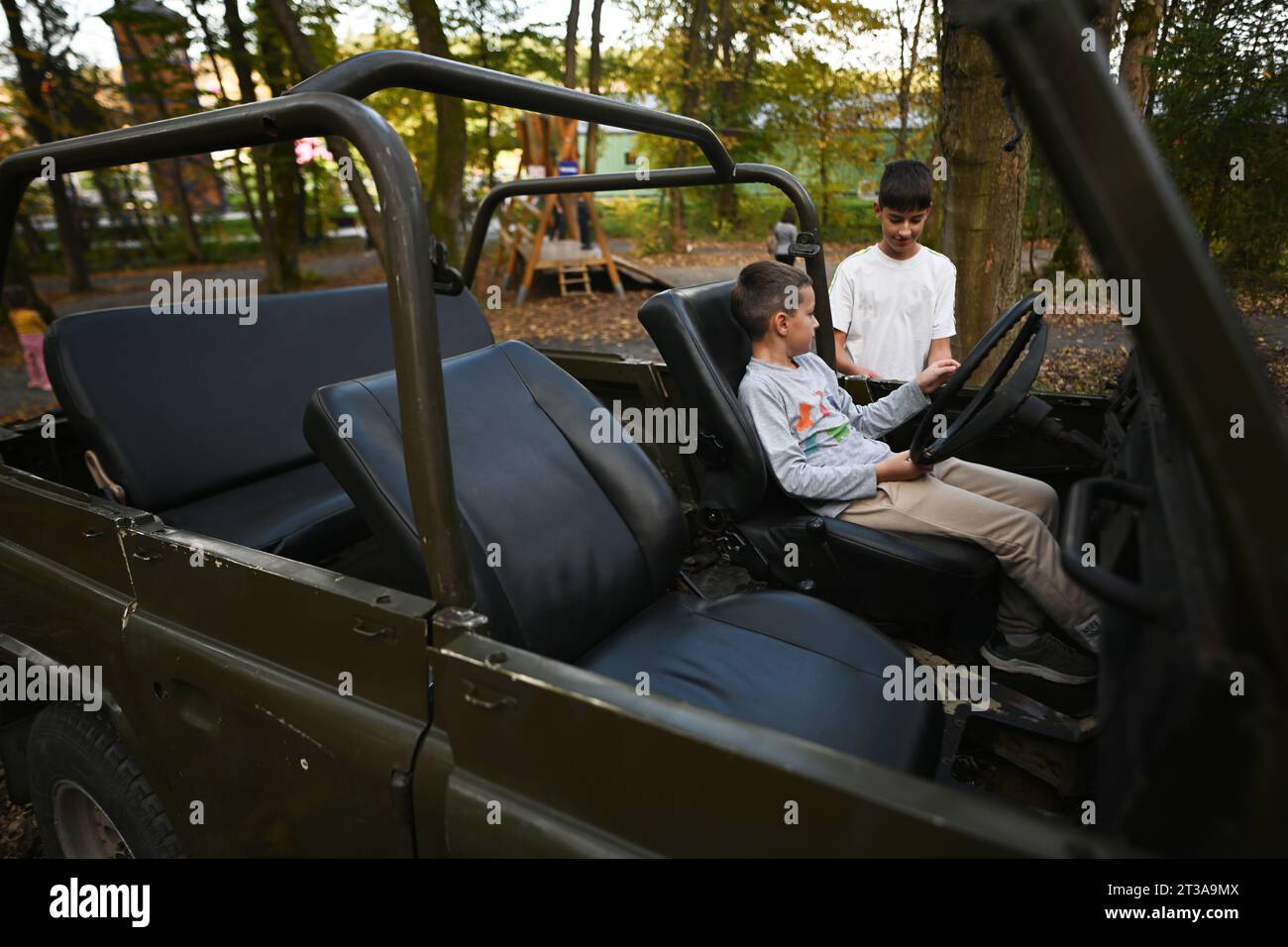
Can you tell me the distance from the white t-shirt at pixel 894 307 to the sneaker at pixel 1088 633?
1439mm

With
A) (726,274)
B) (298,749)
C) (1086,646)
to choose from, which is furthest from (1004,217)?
(726,274)

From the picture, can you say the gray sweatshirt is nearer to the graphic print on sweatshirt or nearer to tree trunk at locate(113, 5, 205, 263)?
the graphic print on sweatshirt

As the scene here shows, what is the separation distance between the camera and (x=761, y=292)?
2633mm

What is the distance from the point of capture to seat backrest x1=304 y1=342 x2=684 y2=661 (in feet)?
5.28

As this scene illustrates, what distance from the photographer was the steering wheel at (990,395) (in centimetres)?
214

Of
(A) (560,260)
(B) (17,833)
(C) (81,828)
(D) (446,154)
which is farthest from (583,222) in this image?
(C) (81,828)

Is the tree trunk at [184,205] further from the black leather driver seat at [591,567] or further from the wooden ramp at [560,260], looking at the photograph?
the black leather driver seat at [591,567]

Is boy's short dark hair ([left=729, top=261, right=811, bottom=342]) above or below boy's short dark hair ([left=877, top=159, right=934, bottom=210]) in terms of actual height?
below

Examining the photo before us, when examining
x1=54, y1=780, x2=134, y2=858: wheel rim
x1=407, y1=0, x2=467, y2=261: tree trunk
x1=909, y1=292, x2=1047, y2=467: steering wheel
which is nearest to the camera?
x1=54, y1=780, x2=134, y2=858: wheel rim

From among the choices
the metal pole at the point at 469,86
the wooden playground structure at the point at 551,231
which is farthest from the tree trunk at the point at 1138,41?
the metal pole at the point at 469,86

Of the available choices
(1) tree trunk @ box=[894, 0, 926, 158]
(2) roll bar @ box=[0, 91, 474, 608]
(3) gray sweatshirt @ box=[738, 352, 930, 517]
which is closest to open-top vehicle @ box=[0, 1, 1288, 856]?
(2) roll bar @ box=[0, 91, 474, 608]

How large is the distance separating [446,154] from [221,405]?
865 centimetres

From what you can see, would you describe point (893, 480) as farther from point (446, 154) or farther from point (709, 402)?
point (446, 154)

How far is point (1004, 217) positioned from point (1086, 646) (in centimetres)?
330
